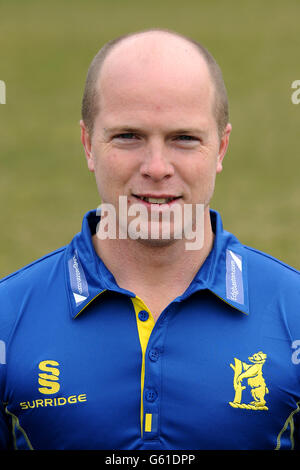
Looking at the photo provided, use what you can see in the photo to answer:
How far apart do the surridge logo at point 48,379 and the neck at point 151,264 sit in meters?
0.43

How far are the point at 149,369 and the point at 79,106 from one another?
13.2 metres

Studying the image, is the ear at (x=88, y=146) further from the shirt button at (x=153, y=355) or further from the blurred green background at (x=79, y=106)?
the blurred green background at (x=79, y=106)

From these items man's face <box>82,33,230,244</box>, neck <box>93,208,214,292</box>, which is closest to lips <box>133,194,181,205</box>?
man's face <box>82,33,230,244</box>

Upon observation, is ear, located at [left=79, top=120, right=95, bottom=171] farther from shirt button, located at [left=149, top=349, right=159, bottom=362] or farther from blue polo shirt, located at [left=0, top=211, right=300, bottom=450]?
shirt button, located at [left=149, top=349, right=159, bottom=362]

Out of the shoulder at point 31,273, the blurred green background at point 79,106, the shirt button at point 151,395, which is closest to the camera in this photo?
the shirt button at point 151,395

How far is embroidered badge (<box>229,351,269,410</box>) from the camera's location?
→ 3256 millimetres

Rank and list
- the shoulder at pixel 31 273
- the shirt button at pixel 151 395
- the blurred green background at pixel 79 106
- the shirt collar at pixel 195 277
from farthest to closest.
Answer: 1. the blurred green background at pixel 79 106
2. the shoulder at pixel 31 273
3. the shirt collar at pixel 195 277
4. the shirt button at pixel 151 395

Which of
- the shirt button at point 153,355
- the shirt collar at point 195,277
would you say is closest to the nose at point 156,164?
the shirt collar at point 195,277

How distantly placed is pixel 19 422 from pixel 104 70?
141 cm

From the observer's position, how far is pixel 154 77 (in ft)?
10.1

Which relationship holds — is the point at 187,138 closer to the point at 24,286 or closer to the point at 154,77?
the point at 154,77

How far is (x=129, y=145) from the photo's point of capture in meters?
3.14

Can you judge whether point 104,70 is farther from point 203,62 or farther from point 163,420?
point 163,420

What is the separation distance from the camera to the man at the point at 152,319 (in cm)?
314
